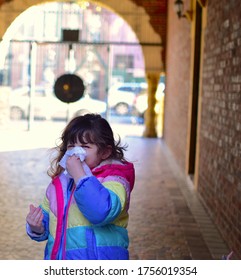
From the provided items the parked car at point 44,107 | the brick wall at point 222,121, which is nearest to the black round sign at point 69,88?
the parked car at point 44,107

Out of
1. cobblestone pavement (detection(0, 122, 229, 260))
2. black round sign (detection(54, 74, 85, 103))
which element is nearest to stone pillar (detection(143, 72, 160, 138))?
black round sign (detection(54, 74, 85, 103))

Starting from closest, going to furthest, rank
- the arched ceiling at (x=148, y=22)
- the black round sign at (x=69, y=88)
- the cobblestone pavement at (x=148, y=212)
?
the cobblestone pavement at (x=148, y=212) → the arched ceiling at (x=148, y=22) → the black round sign at (x=69, y=88)

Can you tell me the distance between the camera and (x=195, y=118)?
25.4ft

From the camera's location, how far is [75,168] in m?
1.74

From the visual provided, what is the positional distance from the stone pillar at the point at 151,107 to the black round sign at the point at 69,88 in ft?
5.59

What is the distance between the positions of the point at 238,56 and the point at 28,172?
432cm

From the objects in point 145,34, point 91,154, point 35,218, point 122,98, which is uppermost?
point 145,34

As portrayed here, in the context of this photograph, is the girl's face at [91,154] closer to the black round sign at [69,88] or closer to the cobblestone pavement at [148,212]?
the cobblestone pavement at [148,212]

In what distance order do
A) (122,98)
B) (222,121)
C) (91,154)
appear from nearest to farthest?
(91,154)
(222,121)
(122,98)

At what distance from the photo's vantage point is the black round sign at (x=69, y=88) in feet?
48.2

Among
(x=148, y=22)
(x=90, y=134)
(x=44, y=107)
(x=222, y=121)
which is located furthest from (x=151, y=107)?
(x=90, y=134)

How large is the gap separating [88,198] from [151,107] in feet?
42.1

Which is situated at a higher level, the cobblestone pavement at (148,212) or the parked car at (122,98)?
the parked car at (122,98)

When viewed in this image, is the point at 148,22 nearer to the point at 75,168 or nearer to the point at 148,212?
the point at 148,212
